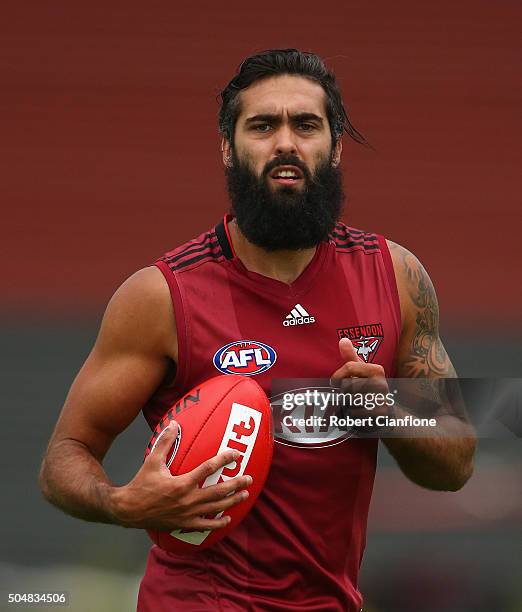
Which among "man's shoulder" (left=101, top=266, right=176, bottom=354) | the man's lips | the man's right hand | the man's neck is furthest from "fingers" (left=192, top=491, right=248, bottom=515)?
the man's lips

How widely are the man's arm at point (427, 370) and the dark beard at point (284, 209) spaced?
0.26m

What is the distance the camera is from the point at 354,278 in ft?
10.8

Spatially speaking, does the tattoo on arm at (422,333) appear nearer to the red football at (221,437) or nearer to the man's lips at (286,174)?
the man's lips at (286,174)

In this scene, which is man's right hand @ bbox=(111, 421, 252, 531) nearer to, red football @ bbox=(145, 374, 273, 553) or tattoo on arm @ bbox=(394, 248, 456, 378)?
red football @ bbox=(145, 374, 273, 553)

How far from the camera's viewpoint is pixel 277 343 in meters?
3.14

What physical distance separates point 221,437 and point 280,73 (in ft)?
3.79

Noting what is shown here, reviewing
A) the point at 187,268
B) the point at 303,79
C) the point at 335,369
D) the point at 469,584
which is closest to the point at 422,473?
the point at 335,369

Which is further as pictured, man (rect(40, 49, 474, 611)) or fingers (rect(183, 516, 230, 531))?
man (rect(40, 49, 474, 611))

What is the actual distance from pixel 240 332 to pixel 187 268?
25 cm

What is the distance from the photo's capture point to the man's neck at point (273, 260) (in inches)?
129

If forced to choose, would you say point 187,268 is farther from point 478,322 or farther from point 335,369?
point 478,322

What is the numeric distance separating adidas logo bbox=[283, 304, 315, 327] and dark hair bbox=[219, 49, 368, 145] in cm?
55

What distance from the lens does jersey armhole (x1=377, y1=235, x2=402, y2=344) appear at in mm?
3258

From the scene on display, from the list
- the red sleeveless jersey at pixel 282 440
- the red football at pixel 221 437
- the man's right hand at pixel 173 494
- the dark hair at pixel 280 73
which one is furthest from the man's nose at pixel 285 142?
the man's right hand at pixel 173 494
